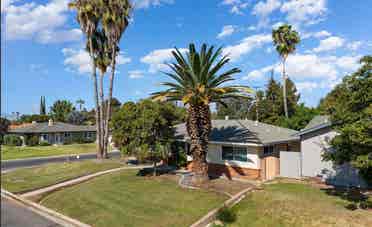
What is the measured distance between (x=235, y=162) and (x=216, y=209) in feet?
26.3

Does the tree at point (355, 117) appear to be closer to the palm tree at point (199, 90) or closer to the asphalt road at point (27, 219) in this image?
the palm tree at point (199, 90)

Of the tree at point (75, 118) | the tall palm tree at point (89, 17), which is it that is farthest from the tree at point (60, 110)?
the tall palm tree at point (89, 17)

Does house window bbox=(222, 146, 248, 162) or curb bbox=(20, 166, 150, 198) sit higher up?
house window bbox=(222, 146, 248, 162)

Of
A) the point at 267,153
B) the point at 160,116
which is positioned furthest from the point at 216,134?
the point at 160,116

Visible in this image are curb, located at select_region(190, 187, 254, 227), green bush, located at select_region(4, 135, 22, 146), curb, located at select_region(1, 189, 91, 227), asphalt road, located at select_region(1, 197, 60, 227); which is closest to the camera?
curb, located at select_region(190, 187, 254, 227)

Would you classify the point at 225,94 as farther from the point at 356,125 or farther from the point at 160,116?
the point at 356,125

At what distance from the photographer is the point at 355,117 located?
39.2 feet

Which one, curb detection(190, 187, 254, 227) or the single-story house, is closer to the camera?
curb detection(190, 187, 254, 227)

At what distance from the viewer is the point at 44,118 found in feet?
240

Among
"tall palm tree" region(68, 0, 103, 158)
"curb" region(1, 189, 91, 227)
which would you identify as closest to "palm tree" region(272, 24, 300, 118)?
"tall palm tree" region(68, 0, 103, 158)

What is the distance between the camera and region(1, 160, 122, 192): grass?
65.4 ft

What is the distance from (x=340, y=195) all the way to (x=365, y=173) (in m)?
2.42

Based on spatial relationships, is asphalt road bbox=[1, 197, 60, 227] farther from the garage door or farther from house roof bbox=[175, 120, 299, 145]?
the garage door

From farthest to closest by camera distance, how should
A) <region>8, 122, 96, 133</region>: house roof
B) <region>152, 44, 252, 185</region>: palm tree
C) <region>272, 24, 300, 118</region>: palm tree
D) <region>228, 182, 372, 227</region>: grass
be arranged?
1. <region>8, 122, 96, 133</region>: house roof
2. <region>272, 24, 300, 118</region>: palm tree
3. <region>152, 44, 252, 185</region>: palm tree
4. <region>228, 182, 372, 227</region>: grass
